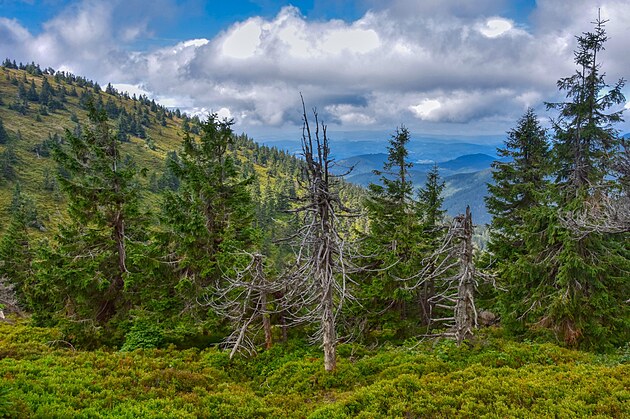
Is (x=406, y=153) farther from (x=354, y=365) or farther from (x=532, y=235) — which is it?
(x=354, y=365)

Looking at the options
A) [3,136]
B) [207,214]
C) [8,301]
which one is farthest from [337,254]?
[3,136]

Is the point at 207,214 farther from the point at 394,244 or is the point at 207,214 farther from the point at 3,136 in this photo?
the point at 3,136

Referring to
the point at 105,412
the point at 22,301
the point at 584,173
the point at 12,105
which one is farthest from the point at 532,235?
the point at 12,105

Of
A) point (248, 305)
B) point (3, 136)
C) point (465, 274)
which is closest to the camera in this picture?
point (465, 274)

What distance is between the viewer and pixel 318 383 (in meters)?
13.1

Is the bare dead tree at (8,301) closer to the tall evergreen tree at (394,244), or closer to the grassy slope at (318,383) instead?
the grassy slope at (318,383)

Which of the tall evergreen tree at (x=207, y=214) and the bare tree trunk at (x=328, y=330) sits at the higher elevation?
the tall evergreen tree at (x=207, y=214)

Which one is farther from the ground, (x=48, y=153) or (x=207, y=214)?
(x=48, y=153)

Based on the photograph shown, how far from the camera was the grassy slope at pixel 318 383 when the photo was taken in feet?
30.7

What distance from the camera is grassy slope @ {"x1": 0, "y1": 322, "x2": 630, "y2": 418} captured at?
9.34m

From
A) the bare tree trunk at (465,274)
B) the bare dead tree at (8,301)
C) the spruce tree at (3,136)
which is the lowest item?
the bare dead tree at (8,301)

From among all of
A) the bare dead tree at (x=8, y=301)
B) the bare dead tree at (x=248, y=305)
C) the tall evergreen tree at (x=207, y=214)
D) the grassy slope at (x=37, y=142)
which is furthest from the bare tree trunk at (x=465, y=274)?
the grassy slope at (x=37, y=142)

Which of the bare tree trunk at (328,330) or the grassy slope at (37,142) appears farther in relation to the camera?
the grassy slope at (37,142)

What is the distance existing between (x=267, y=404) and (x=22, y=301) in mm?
37109
